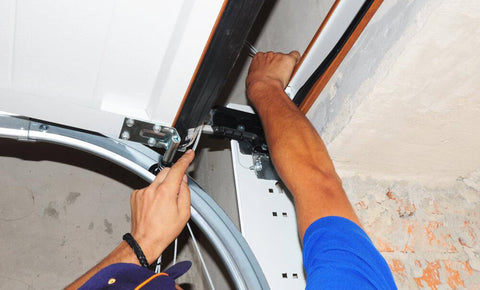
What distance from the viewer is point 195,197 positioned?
2.80ft

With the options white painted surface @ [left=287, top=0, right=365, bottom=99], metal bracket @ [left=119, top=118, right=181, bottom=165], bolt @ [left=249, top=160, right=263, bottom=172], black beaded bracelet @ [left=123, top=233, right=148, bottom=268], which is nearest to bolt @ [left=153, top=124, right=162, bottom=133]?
metal bracket @ [left=119, top=118, right=181, bottom=165]

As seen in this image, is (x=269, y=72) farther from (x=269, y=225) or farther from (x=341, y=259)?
(x=341, y=259)

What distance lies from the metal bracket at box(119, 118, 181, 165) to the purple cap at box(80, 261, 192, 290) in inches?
9.3

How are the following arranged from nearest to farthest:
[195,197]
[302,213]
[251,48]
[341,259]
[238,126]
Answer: [341,259]
[302,213]
[195,197]
[238,126]
[251,48]

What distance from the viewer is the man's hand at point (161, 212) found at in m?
0.77

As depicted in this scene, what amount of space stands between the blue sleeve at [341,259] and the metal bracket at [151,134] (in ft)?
1.01

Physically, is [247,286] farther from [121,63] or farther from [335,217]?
[121,63]

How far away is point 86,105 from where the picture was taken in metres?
0.71

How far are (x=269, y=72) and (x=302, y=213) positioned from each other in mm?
407

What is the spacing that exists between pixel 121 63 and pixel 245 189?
48cm

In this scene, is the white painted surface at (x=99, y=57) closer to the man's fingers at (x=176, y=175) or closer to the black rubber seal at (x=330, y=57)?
the man's fingers at (x=176, y=175)

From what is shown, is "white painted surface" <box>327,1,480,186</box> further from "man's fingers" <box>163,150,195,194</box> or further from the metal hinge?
"man's fingers" <box>163,150,195,194</box>

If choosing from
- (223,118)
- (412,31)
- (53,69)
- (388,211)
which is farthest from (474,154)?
(53,69)

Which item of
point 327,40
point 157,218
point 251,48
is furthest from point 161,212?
point 251,48
